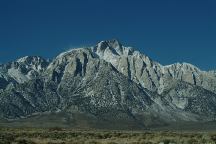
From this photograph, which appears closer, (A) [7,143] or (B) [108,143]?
(A) [7,143]

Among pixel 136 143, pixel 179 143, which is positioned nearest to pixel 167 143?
pixel 179 143

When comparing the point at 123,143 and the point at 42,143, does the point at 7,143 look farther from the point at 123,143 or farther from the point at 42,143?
the point at 123,143

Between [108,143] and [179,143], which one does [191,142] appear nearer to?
[179,143]

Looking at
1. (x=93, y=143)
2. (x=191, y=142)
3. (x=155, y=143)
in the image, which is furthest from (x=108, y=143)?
(x=191, y=142)

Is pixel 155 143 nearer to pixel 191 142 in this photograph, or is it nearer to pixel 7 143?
pixel 191 142

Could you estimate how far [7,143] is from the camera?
62.2 metres

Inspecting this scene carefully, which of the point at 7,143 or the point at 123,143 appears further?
the point at 123,143

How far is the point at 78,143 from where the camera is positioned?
67.4 metres

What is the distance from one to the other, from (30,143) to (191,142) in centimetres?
2103

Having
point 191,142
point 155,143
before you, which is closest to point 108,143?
point 155,143

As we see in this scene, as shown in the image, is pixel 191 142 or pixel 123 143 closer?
pixel 191 142

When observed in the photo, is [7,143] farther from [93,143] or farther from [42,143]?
[93,143]

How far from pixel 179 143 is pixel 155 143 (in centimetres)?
422

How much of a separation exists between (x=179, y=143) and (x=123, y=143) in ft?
34.3
